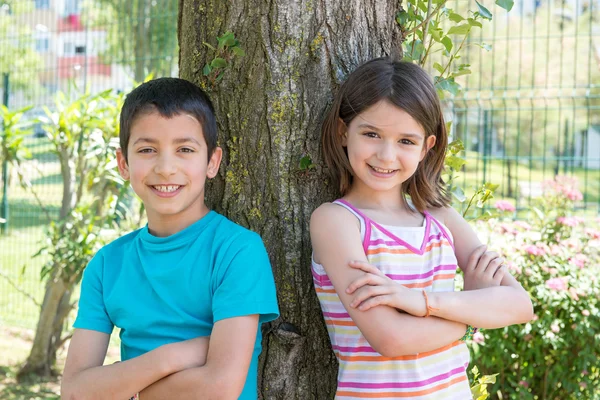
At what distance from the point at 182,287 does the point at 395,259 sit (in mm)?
551

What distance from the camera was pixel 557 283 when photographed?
3.65 meters

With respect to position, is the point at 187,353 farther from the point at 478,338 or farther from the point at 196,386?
the point at 478,338

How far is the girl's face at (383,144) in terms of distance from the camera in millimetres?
1915

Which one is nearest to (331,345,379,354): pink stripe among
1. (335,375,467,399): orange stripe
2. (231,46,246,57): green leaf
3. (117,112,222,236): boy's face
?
(335,375,467,399): orange stripe

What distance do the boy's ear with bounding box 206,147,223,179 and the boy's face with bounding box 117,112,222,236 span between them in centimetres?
6

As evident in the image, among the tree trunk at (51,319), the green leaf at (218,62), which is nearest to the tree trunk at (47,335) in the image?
the tree trunk at (51,319)

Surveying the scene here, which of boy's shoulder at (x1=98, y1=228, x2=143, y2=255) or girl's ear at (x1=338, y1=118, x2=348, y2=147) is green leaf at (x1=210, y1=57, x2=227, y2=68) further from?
boy's shoulder at (x1=98, y1=228, x2=143, y2=255)

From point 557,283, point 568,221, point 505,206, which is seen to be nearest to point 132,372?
point 557,283

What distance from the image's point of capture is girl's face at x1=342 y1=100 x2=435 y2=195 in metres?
1.92

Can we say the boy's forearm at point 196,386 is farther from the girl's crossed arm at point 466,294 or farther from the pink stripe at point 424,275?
the pink stripe at point 424,275

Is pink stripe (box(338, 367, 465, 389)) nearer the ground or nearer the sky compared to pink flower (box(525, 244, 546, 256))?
nearer the ground

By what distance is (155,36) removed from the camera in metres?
5.71

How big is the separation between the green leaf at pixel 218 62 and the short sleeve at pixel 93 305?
2.15 ft

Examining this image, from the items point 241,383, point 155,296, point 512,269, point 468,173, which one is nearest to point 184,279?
point 155,296
